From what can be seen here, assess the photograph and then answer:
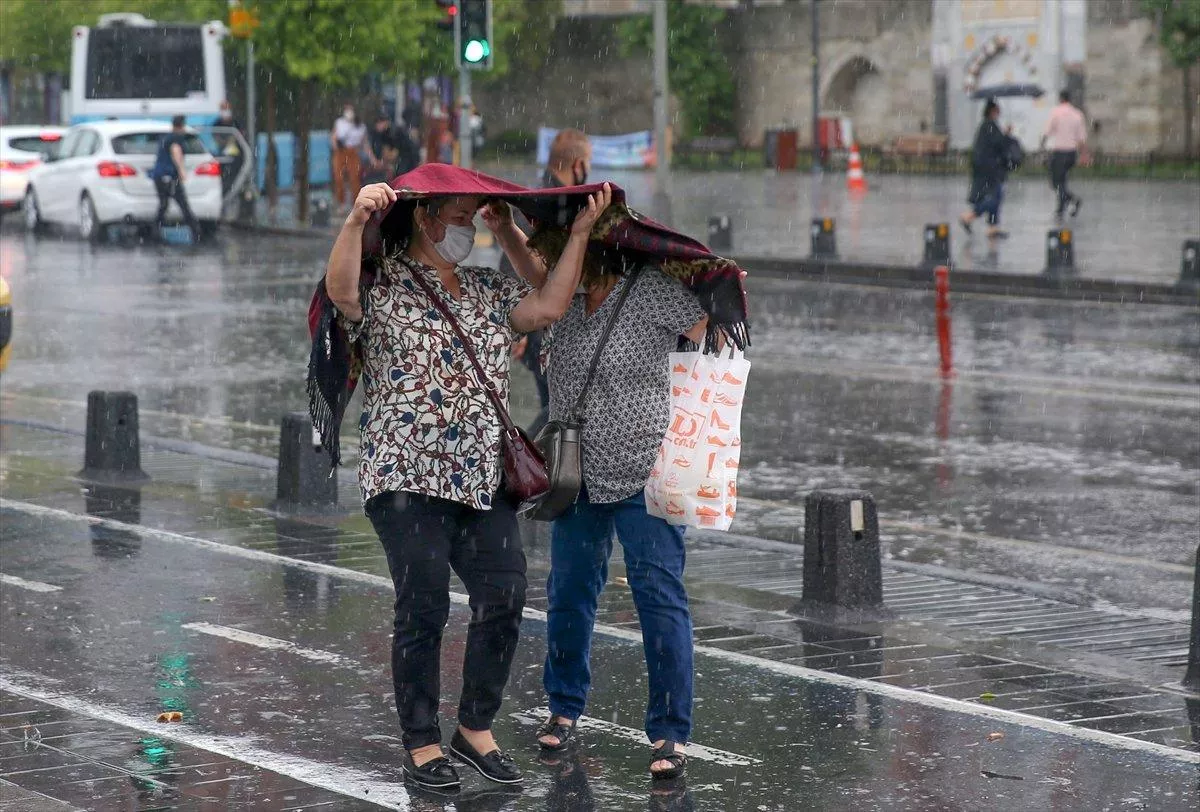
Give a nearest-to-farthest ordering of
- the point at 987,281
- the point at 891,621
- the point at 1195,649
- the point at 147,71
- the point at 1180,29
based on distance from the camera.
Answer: the point at 1195,649 → the point at 891,621 → the point at 987,281 → the point at 147,71 → the point at 1180,29

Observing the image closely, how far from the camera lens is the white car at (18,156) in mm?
35531

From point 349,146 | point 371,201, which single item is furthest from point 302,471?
point 349,146

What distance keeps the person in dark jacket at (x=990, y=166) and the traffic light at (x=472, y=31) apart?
29.0 feet

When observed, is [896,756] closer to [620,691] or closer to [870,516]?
[620,691]

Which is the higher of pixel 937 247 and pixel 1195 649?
pixel 937 247

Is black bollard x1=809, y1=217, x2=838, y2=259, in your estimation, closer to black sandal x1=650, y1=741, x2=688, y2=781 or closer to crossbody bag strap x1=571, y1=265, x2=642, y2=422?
crossbody bag strap x1=571, y1=265, x2=642, y2=422

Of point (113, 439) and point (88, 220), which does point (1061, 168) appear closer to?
point (88, 220)

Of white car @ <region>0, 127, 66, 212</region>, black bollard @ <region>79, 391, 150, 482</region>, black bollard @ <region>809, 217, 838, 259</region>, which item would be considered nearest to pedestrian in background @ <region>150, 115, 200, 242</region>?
white car @ <region>0, 127, 66, 212</region>

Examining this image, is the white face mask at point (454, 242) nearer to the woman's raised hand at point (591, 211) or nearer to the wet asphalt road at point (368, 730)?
the woman's raised hand at point (591, 211)

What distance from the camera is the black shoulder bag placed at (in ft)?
19.4

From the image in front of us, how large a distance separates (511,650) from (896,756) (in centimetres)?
119

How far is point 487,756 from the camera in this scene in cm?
592

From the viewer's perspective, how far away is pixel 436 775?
5.81m

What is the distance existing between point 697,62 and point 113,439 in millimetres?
48324
